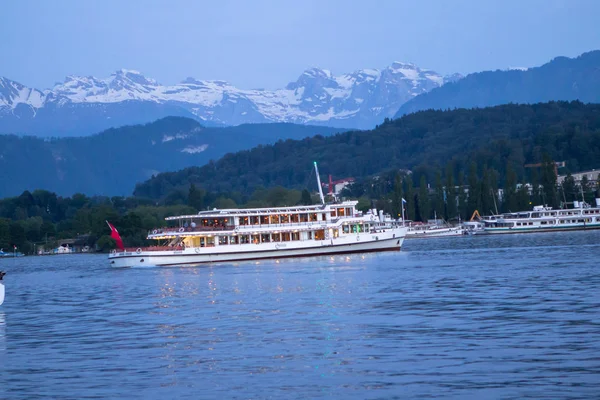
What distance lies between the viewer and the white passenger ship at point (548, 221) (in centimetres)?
16862

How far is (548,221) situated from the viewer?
172m

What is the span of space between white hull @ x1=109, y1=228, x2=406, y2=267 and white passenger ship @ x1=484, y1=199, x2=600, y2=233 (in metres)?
71.5

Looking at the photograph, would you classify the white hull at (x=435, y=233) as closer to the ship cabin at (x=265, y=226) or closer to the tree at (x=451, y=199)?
the tree at (x=451, y=199)

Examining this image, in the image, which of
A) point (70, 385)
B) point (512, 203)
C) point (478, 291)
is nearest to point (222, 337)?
point (70, 385)

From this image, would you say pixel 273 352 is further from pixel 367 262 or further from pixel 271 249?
pixel 271 249

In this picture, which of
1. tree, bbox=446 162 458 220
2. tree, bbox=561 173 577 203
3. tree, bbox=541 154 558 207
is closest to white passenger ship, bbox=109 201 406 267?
tree, bbox=541 154 558 207

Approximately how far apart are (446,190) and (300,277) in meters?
130

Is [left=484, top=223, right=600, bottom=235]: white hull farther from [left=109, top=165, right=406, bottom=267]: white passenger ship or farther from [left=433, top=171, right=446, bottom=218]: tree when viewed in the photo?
[left=109, top=165, right=406, bottom=267]: white passenger ship

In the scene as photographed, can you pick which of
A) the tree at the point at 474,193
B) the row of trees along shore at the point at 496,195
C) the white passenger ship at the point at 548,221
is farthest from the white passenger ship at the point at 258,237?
the row of trees along shore at the point at 496,195

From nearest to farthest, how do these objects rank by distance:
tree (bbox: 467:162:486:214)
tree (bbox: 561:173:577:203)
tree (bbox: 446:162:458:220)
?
tree (bbox: 467:162:486:214) → tree (bbox: 561:173:577:203) → tree (bbox: 446:162:458:220)

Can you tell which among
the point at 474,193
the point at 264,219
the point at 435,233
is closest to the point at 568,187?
the point at 474,193

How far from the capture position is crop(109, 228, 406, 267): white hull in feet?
333

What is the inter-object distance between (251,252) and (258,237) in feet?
7.23

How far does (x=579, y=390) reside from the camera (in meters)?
24.7
